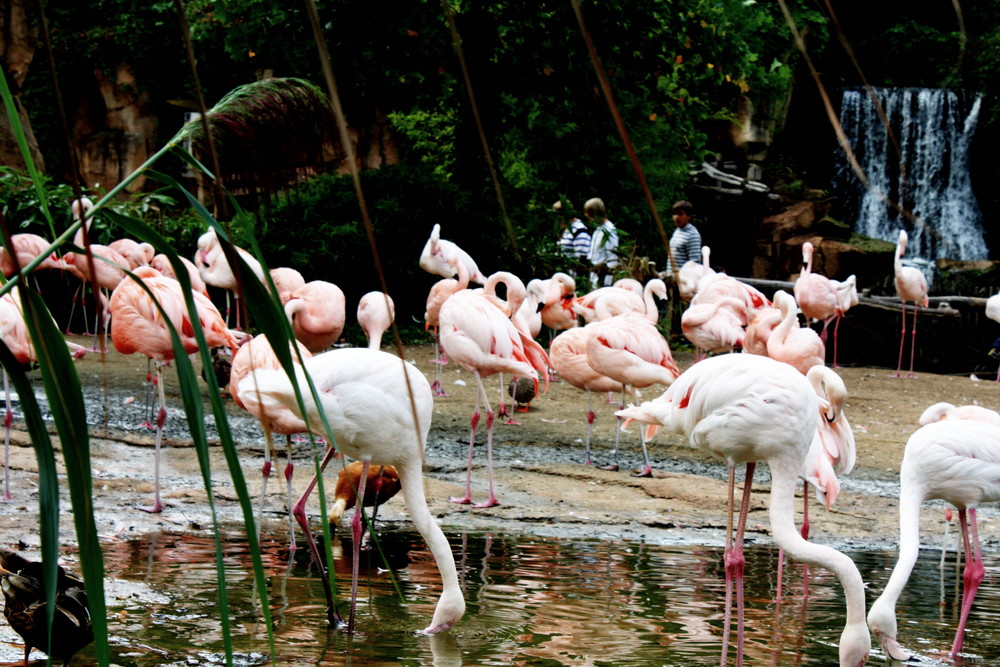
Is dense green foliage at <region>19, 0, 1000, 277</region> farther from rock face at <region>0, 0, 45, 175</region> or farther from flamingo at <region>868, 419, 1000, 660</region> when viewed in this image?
flamingo at <region>868, 419, 1000, 660</region>

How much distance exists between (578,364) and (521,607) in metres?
3.33

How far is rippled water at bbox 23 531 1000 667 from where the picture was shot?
3.33m

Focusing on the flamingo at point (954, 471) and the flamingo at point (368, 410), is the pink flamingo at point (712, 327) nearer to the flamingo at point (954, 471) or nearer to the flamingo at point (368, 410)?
the flamingo at point (954, 471)

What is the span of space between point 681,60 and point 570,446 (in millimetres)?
5438

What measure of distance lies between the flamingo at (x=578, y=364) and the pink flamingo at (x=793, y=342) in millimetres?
1175

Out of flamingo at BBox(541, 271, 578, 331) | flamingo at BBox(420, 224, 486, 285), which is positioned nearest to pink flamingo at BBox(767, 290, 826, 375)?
flamingo at BBox(541, 271, 578, 331)

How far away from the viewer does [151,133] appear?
1861 cm

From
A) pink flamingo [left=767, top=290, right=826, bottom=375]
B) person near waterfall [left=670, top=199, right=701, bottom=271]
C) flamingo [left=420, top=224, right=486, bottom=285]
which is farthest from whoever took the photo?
person near waterfall [left=670, top=199, right=701, bottom=271]

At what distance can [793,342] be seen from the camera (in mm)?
7277

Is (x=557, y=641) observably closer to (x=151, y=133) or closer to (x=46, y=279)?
(x=46, y=279)

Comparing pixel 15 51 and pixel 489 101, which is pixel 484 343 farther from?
pixel 15 51

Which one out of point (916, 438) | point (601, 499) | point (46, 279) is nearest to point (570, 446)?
point (601, 499)

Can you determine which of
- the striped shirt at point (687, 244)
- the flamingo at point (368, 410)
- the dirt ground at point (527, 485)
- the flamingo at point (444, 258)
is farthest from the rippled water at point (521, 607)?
the striped shirt at point (687, 244)

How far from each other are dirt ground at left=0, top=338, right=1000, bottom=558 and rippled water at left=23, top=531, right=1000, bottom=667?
35cm
